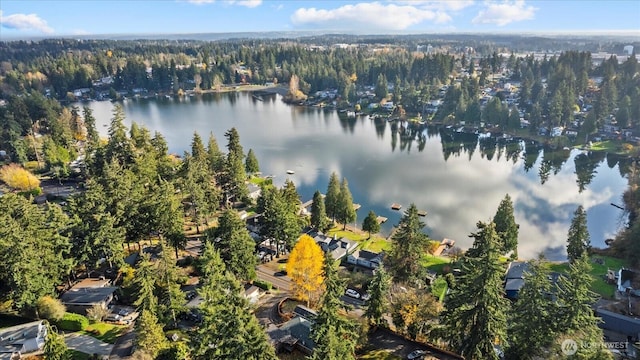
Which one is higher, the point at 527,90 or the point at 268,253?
the point at 527,90

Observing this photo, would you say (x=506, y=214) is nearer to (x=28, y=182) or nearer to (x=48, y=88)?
(x=28, y=182)

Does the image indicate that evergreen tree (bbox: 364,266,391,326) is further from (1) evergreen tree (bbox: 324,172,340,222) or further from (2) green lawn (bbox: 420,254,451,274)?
(1) evergreen tree (bbox: 324,172,340,222)

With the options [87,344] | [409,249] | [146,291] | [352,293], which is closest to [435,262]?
[409,249]

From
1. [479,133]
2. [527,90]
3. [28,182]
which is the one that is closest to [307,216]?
[28,182]

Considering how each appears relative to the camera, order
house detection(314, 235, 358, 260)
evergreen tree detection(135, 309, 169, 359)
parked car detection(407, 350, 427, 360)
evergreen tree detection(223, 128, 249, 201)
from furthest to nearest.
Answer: evergreen tree detection(223, 128, 249, 201), house detection(314, 235, 358, 260), parked car detection(407, 350, 427, 360), evergreen tree detection(135, 309, 169, 359)

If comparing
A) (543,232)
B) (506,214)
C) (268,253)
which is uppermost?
(506,214)

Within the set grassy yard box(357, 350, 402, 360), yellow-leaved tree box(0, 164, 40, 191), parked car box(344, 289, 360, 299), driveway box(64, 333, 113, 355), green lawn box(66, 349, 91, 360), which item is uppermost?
yellow-leaved tree box(0, 164, 40, 191)

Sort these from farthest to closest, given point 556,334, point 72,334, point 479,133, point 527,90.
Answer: point 527,90, point 479,133, point 72,334, point 556,334

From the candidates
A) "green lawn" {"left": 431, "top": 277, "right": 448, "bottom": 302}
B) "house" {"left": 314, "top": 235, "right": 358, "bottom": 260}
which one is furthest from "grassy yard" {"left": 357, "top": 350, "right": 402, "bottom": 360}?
"house" {"left": 314, "top": 235, "right": 358, "bottom": 260}
